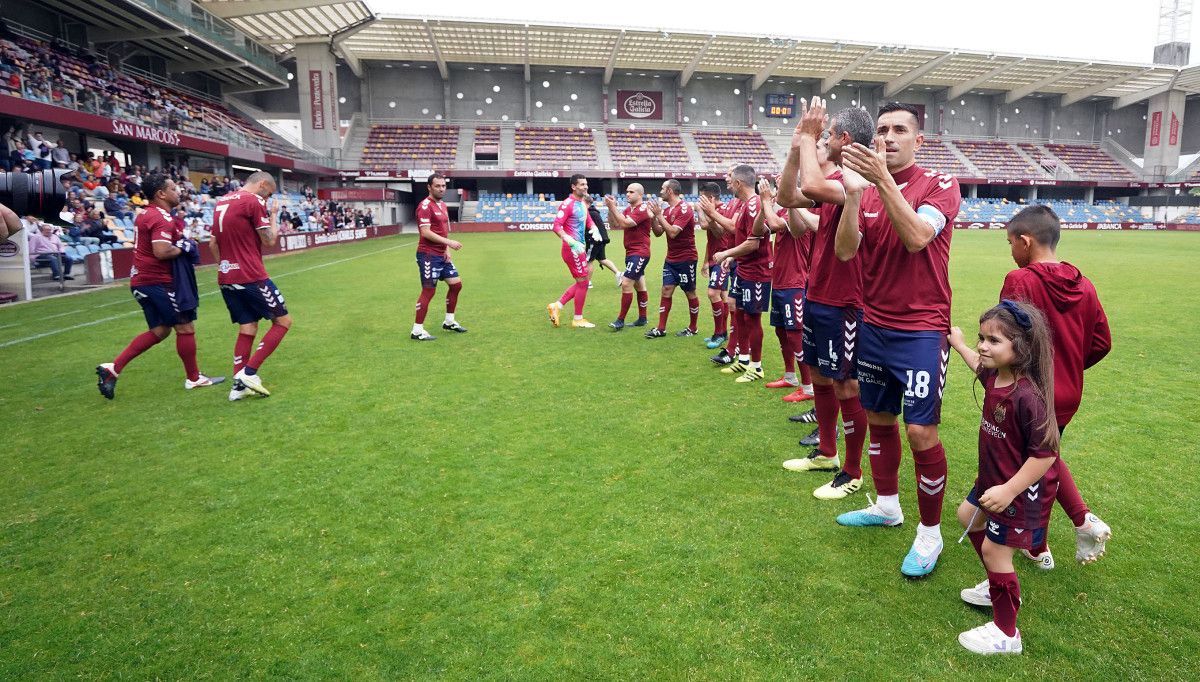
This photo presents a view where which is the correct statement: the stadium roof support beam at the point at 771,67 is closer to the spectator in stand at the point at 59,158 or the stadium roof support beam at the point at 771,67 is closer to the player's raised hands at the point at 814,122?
the spectator in stand at the point at 59,158

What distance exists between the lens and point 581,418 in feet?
19.5

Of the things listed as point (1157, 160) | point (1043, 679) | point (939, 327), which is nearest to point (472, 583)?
point (1043, 679)

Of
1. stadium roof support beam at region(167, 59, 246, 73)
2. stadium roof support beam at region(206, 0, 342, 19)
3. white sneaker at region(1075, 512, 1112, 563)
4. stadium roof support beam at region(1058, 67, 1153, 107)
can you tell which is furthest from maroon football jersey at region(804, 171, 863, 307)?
stadium roof support beam at region(1058, 67, 1153, 107)

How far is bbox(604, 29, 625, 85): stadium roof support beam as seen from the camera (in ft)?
149

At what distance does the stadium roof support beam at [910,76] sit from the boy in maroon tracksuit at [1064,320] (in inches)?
2146

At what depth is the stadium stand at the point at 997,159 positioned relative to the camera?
54.5 m

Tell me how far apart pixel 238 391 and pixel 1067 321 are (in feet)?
23.2

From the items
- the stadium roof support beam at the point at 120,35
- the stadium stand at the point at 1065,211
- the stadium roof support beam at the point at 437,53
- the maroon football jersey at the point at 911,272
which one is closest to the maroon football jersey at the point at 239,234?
the maroon football jersey at the point at 911,272

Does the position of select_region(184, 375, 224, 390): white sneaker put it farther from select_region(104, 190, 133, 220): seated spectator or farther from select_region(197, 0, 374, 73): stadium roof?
select_region(197, 0, 374, 73): stadium roof

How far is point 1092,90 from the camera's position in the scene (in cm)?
5503

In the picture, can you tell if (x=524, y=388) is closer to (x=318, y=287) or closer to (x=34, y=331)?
(x=34, y=331)

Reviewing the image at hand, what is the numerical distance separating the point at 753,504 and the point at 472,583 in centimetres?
189

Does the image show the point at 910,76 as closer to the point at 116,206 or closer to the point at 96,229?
the point at 116,206

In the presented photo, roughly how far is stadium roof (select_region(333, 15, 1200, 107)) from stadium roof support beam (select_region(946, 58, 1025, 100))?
8 cm
